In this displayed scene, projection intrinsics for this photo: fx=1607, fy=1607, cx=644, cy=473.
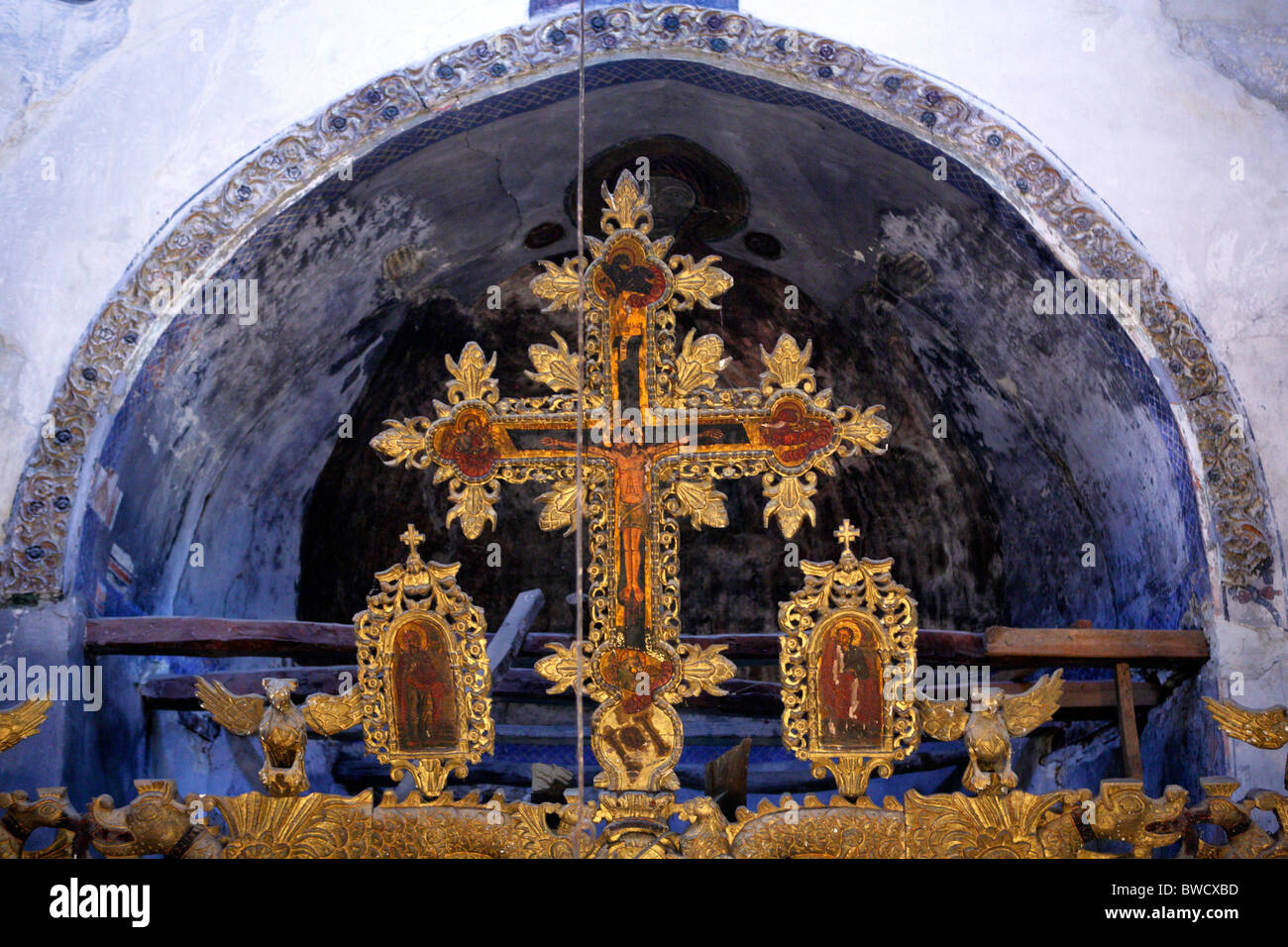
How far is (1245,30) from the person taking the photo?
24.6 ft

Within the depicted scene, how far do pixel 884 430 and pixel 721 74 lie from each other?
253 cm

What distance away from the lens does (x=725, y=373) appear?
11.1 metres

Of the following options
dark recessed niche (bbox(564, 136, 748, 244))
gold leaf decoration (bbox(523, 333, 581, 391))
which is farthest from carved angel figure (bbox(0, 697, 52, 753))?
dark recessed niche (bbox(564, 136, 748, 244))

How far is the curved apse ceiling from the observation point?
7.87 m

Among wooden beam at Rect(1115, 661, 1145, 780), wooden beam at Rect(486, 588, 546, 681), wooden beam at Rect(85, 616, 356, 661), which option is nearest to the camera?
wooden beam at Rect(1115, 661, 1145, 780)

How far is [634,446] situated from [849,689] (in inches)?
49.8

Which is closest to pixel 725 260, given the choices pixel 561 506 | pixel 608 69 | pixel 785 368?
pixel 608 69

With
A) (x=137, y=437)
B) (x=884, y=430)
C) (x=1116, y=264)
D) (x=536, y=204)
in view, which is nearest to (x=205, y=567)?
(x=137, y=437)

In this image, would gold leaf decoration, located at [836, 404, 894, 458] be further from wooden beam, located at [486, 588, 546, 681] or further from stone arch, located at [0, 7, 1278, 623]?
wooden beam, located at [486, 588, 546, 681]

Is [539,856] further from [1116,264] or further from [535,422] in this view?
[1116,264]

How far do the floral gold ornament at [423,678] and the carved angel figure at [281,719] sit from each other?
0.37ft

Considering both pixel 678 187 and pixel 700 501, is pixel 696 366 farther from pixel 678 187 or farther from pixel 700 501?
pixel 678 187

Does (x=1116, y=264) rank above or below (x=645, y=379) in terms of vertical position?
above

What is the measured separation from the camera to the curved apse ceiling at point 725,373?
7867 mm
